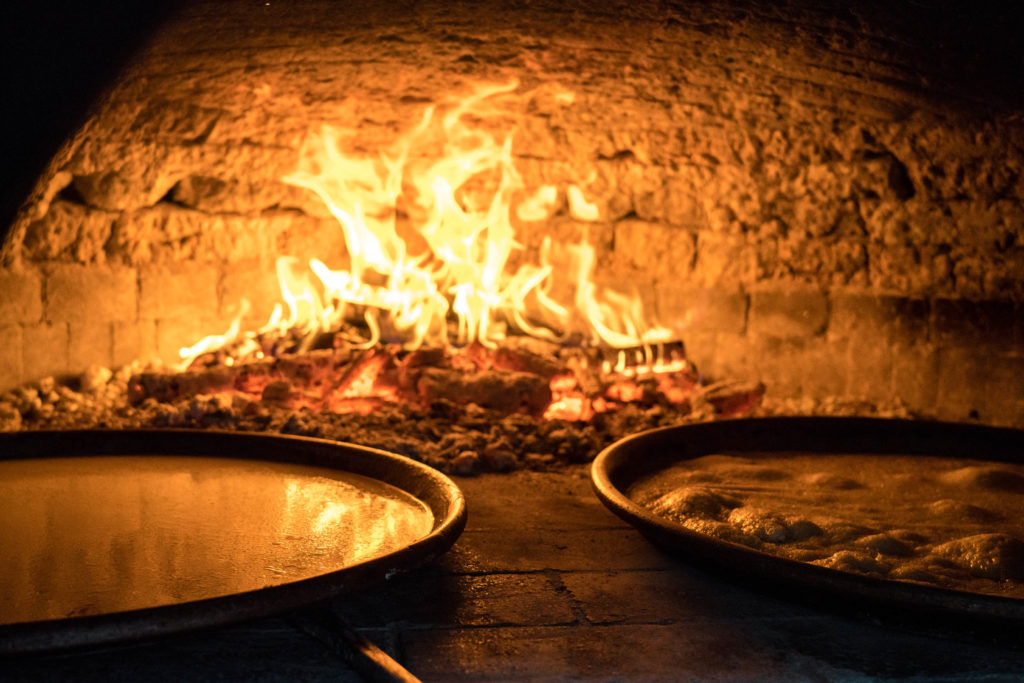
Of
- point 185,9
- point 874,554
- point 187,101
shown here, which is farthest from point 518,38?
point 874,554

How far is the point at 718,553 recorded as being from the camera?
2.12m

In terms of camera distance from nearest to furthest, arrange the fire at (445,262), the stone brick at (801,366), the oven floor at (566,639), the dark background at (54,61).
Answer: the oven floor at (566,639) → the dark background at (54,61) → the stone brick at (801,366) → the fire at (445,262)

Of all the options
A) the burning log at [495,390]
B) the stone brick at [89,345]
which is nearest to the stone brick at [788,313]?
the burning log at [495,390]

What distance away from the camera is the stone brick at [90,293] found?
182 inches

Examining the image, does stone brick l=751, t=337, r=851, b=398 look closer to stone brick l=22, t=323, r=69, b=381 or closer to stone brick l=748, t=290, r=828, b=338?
stone brick l=748, t=290, r=828, b=338

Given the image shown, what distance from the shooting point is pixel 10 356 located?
4.42m

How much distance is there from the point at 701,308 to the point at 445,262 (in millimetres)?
1457

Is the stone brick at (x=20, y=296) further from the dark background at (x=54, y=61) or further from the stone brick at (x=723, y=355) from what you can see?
the stone brick at (x=723, y=355)

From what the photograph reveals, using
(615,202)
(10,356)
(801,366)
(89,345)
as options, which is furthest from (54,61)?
(801,366)

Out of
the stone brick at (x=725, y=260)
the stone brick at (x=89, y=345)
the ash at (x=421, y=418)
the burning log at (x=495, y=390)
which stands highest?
the stone brick at (x=725, y=260)

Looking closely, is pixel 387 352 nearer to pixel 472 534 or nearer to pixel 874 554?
pixel 472 534

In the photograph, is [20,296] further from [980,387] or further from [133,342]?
[980,387]

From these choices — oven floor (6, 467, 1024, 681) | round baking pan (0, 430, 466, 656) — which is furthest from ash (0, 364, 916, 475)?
oven floor (6, 467, 1024, 681)

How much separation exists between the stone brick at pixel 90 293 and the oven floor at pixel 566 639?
118 inches
